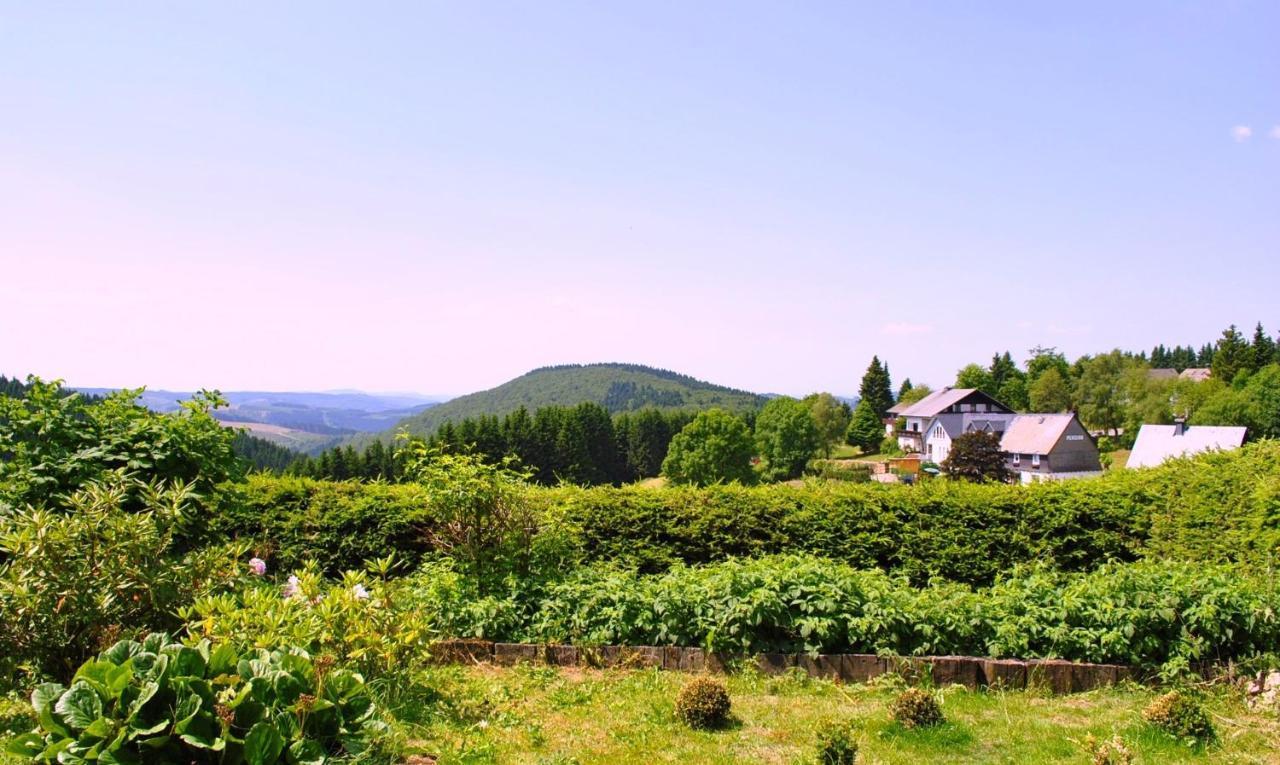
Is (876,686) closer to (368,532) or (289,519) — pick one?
(368,532)

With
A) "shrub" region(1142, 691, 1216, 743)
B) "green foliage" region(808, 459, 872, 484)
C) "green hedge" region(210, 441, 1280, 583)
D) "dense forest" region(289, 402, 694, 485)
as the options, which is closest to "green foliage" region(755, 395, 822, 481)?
"green foliage" region(808, 459, 872, 484)

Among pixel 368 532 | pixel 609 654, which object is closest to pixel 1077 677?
pixel 609 654

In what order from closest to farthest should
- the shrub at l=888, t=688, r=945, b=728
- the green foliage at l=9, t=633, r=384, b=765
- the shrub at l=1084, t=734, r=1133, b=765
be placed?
the green foliage at l=9, t=633, r=384, b=765
the shrub at l=1084, t=734, r=1133, b=765
the shrub at l=888, t=688, r=945, b=728

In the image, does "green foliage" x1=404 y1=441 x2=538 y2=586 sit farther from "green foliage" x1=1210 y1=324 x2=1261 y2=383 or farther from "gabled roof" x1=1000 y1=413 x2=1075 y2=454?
"green foliage" x1=1210 y1=324 x2=1261 y2=383

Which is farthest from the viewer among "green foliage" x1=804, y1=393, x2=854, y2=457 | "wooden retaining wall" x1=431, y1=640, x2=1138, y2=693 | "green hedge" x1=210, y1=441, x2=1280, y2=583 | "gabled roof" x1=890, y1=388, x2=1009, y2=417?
"green foliage" x1=804, y1=393, x2=854, y2=457

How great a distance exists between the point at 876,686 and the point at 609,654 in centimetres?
194

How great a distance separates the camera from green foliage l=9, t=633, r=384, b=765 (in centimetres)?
281

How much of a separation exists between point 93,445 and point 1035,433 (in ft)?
192

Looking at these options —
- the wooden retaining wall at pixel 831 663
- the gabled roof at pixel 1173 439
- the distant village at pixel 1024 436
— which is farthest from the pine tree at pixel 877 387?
the wooden retaining wall at pixel 831 663

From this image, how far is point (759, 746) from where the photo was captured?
3.85m

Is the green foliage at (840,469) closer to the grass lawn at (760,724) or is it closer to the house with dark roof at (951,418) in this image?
the house with dark roof at (951,418)

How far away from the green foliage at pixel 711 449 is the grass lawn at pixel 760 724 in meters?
50.8

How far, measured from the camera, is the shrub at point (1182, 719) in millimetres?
3887

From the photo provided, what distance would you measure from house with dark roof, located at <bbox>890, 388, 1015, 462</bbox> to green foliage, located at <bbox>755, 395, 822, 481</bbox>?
35.6 ft
